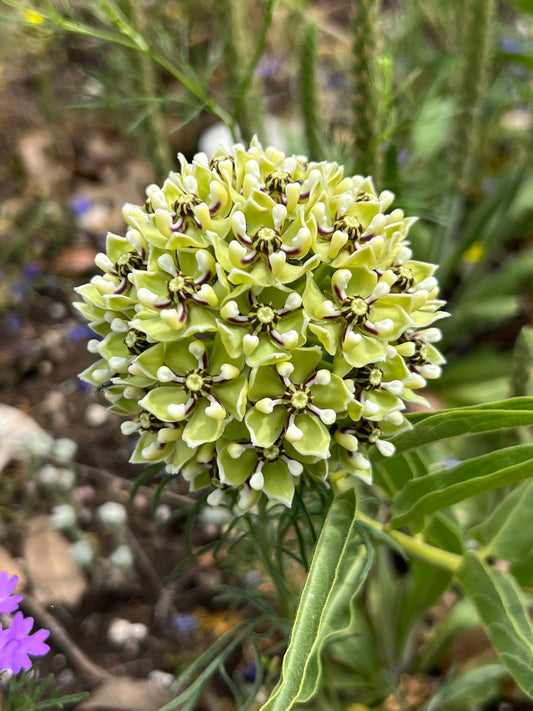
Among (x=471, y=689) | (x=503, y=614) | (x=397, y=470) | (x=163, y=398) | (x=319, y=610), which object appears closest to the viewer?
(x=319, y=610)

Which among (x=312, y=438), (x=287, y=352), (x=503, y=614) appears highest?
(x=287, y=352)

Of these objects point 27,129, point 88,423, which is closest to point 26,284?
point 88,423

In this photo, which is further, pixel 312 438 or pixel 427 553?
pixel 427 553

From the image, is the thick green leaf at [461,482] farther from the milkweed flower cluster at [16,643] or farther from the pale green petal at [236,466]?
the milkweed flower cluster at [16,643]

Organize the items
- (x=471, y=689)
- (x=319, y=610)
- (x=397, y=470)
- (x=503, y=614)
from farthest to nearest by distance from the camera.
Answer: (x=471, y=689)
(x=397, y=470)
(x=503, y=614)
(x=319, y=610)

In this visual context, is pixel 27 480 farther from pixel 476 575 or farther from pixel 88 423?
pixel 476 575

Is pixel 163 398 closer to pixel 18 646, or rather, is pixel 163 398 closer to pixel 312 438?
pixel 312 438

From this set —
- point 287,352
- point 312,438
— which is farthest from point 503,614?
point 287,352
